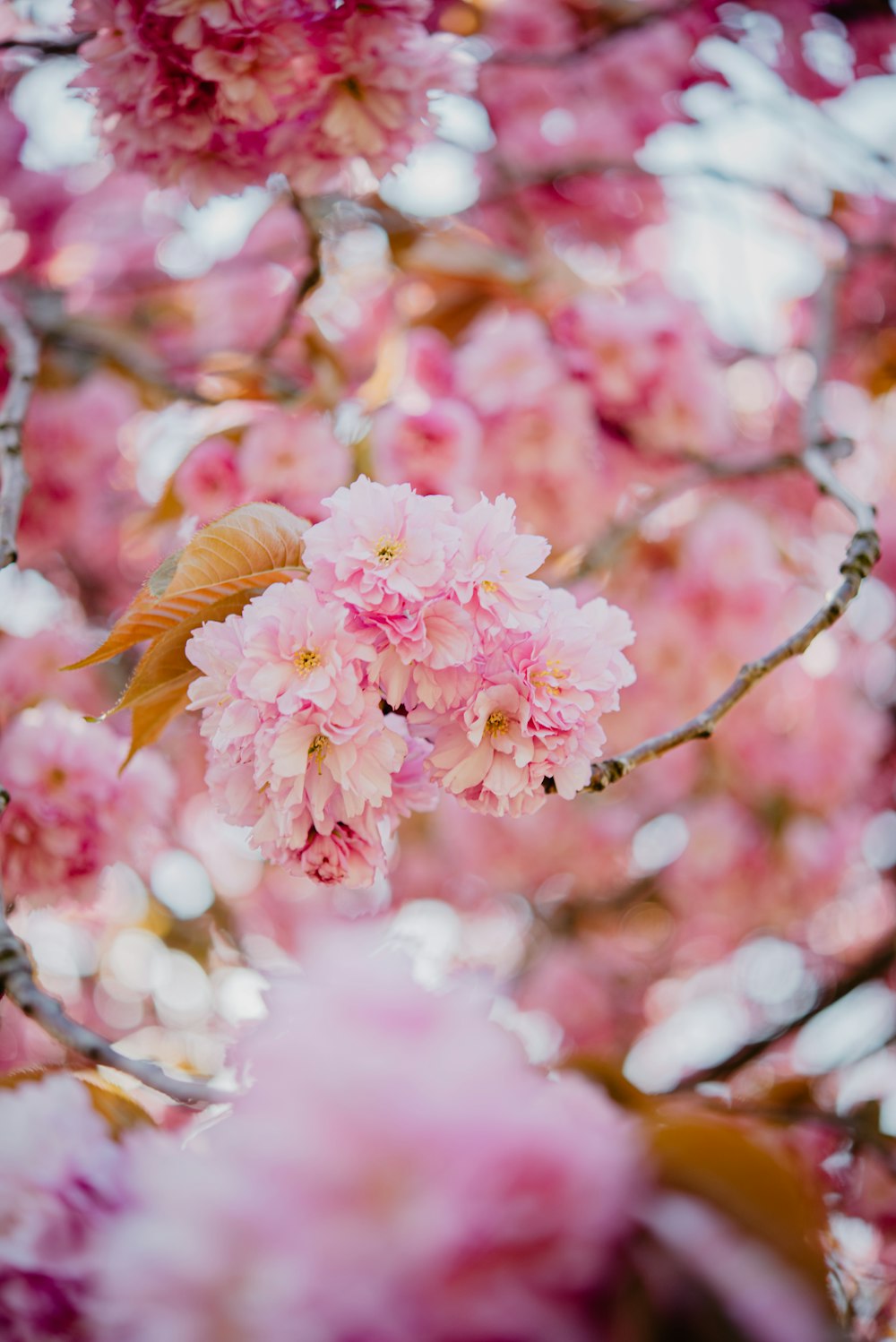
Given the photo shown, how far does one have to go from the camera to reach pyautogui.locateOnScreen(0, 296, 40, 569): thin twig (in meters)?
0.89

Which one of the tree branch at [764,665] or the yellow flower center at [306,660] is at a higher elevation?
the yellow flower center at [306,660]

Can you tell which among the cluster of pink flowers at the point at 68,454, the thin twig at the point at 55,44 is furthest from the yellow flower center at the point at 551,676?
the cluster of pink flowers at the point at 68,454

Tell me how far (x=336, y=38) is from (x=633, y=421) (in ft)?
3.38

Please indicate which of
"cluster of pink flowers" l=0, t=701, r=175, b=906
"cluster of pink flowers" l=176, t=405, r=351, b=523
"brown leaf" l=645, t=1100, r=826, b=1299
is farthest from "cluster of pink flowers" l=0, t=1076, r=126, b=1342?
"cluster of pink flowers" l=176, t=405, r=351, b=523

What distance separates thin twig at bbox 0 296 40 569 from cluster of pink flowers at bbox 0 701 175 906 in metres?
0.34

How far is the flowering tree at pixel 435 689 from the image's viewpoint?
42 cm

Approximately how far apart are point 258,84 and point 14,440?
460 mm

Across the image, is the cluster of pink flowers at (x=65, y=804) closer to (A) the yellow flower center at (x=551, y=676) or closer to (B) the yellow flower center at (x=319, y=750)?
(B) the yellow flower center at (x=319, y=750)

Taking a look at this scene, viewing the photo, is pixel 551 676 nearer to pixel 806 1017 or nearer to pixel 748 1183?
pixel 748 1183

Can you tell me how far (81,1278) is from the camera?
0.53 metres

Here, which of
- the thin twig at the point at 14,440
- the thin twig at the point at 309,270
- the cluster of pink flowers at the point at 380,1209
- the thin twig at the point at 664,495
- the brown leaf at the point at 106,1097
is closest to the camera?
the cluster of pink flowers at the point at 380,1209

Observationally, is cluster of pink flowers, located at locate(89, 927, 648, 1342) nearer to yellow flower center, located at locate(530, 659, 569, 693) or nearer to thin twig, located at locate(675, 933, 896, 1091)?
yellow flower center, located at locate(530, 659, 569, 693)

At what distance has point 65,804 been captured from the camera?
46.6 inches

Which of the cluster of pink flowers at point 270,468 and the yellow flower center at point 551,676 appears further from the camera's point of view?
the cluster of pink flowers at point 270,468
